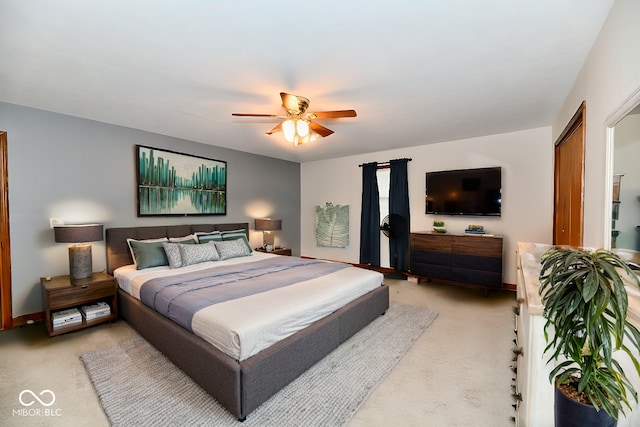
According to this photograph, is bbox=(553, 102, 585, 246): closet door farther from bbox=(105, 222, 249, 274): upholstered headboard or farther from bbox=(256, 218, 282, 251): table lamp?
bbox=(105, 222, 249, 274): upholstered headboard

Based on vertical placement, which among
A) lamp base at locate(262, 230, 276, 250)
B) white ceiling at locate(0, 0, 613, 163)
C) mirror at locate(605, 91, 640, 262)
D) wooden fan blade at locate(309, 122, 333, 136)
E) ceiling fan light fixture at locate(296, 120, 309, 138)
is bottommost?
lamp base at locate(262, 230, 276, 250)

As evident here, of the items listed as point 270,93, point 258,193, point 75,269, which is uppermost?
point 270,93

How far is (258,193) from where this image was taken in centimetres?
560

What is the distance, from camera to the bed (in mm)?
1761

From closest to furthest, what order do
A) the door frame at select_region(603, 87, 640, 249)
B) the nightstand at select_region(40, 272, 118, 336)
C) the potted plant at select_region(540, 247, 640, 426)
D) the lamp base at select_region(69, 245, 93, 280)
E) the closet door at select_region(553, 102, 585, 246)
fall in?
the potted plant at select_region(540, 247, 640, 426) < the door frame at select_region(603, 87, 640, 249) < the closet door at select_region(553, 102, 585, 246) < the nightstand at select_region(40, 272, 118, 336) < the lamp base at select_region(69, 245, 93, 280)

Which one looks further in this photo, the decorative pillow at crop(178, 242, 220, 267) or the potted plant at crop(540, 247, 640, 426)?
the decorative pillow at crop(178, 242, 220, 267)

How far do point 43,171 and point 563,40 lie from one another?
16.7 feet

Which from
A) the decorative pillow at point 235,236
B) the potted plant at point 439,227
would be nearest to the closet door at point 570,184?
the potted plant at point 439,227

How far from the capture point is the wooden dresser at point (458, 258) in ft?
13.0

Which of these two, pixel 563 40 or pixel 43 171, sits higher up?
pixel 563 40

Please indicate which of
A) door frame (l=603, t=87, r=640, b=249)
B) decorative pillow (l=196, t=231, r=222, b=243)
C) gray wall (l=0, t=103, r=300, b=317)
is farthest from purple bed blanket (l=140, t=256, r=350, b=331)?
door frame (l=603, t=87, r=640, b=249)

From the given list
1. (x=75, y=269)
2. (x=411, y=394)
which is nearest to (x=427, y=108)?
(x=411, y=394)

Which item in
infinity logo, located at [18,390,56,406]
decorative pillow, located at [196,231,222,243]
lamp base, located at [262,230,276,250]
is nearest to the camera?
infinity logo, located at [18,390,56,406]

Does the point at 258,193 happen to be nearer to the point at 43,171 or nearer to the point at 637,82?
the point at 43,171
